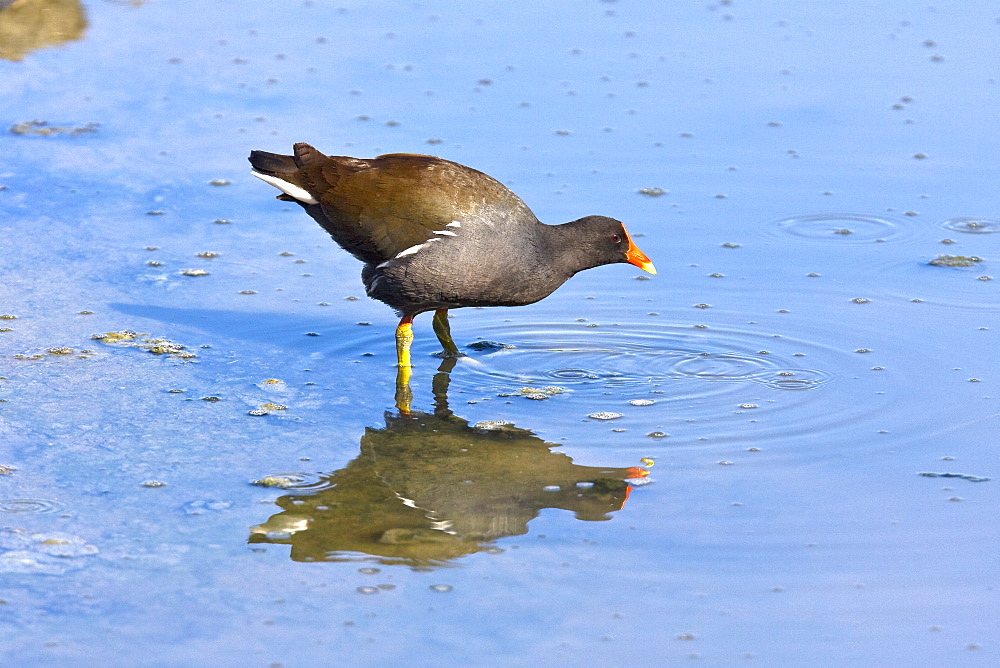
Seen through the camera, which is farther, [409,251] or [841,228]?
[841,228]

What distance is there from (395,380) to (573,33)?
5.45 m

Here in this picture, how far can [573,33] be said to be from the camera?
1071 cm

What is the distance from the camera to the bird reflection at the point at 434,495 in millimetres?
4473

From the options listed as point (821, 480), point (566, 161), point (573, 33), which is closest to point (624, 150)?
point (566, 161)

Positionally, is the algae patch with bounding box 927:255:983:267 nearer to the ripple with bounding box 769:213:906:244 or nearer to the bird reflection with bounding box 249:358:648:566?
the ripple with bounding box 769:213:906:244

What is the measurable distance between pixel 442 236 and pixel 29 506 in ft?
7.12

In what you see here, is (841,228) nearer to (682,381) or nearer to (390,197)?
(682,381)

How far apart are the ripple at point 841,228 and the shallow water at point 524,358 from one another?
0.03 m

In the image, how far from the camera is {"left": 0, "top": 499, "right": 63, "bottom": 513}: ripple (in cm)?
457

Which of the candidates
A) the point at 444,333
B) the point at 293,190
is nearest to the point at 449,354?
the point at 444,333

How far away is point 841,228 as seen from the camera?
7613mm

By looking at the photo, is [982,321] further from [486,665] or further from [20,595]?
[20,595]

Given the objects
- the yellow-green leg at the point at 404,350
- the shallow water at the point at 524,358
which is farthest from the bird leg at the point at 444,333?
the yellow-green leg at the point at 404,350

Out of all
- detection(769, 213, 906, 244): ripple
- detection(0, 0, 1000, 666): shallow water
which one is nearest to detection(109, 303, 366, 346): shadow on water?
detection(0, 0, 1000, 666): shallow water
